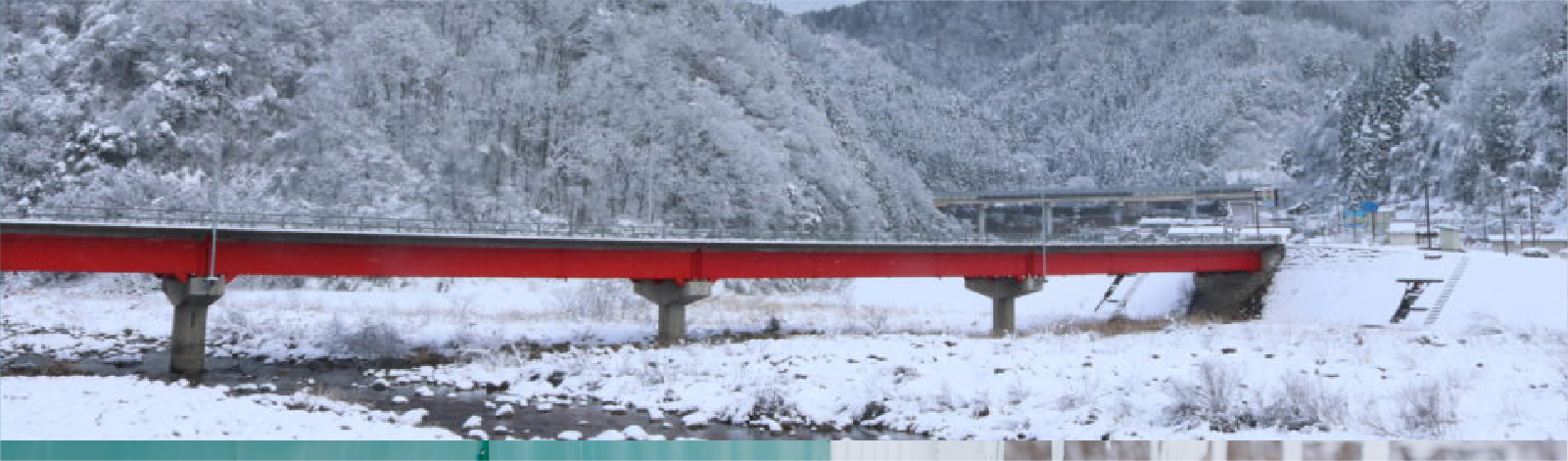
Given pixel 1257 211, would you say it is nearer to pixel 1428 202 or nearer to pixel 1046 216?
pixel 1428 202

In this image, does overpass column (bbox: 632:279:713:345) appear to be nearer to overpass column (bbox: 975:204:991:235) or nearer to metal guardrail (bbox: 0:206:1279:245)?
metal guardrail (bbox: 0:206:1279:245)

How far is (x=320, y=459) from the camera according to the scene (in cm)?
1009

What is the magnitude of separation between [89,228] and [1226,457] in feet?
75.7

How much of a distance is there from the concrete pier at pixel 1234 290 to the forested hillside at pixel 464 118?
1473cm

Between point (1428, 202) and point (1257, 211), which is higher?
point (1428, 202)

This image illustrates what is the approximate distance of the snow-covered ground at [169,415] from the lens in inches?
628

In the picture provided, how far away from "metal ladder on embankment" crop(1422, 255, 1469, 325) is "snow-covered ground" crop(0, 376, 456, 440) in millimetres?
31536

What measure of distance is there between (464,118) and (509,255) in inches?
1098

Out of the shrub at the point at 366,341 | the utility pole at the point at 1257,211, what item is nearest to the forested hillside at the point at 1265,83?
the utility pole at the point at 1257,211

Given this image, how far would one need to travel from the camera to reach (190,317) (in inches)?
1032

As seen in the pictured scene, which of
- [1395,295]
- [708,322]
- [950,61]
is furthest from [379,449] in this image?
[950,61]

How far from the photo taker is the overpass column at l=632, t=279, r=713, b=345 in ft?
107

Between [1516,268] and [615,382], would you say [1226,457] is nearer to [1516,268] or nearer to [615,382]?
[615,382]

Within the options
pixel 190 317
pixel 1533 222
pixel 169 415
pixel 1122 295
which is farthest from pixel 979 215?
pixel 169 415
